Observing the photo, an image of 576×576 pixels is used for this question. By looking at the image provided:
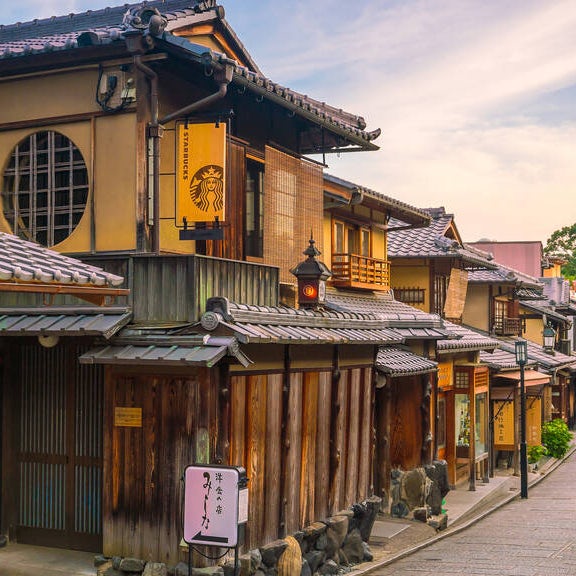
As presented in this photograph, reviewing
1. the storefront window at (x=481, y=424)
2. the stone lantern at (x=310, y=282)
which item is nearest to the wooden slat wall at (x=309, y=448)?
the stone lantern at (x=310, y=282)

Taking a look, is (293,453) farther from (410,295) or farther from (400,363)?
(410,295)

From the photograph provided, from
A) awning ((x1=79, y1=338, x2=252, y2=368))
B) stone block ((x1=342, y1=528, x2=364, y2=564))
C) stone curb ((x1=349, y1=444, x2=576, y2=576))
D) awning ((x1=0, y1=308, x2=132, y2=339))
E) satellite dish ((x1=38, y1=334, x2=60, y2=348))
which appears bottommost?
stone curb ((x1=349, y1=444, x2=576, y2=576))

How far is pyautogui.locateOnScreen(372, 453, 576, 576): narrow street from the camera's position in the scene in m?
16.3

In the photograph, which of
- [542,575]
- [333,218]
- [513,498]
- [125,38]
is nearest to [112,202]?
[125,38]

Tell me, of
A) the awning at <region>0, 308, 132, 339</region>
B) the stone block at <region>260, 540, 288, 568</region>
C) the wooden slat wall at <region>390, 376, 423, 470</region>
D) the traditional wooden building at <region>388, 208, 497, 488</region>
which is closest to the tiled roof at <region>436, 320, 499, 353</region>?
the traditional wooden building at <region>388, 208, 497, 488</region>

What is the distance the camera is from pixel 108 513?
12727 millimetres

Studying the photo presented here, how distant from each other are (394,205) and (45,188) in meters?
13.8

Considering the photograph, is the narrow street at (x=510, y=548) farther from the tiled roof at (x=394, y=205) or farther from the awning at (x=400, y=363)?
the tiled roof at (x=394, y=205)

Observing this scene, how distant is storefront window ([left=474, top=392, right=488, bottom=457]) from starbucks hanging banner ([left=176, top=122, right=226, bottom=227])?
19408mm

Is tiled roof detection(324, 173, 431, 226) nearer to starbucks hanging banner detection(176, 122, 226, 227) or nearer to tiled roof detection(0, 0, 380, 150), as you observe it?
tiled roof detection(0, 0, 380, 150)

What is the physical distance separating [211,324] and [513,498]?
19366 millimetres

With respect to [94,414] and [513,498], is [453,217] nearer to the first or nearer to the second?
[513,498]

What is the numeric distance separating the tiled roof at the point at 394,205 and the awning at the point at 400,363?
4.15m

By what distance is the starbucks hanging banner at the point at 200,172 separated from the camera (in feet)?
44.0
